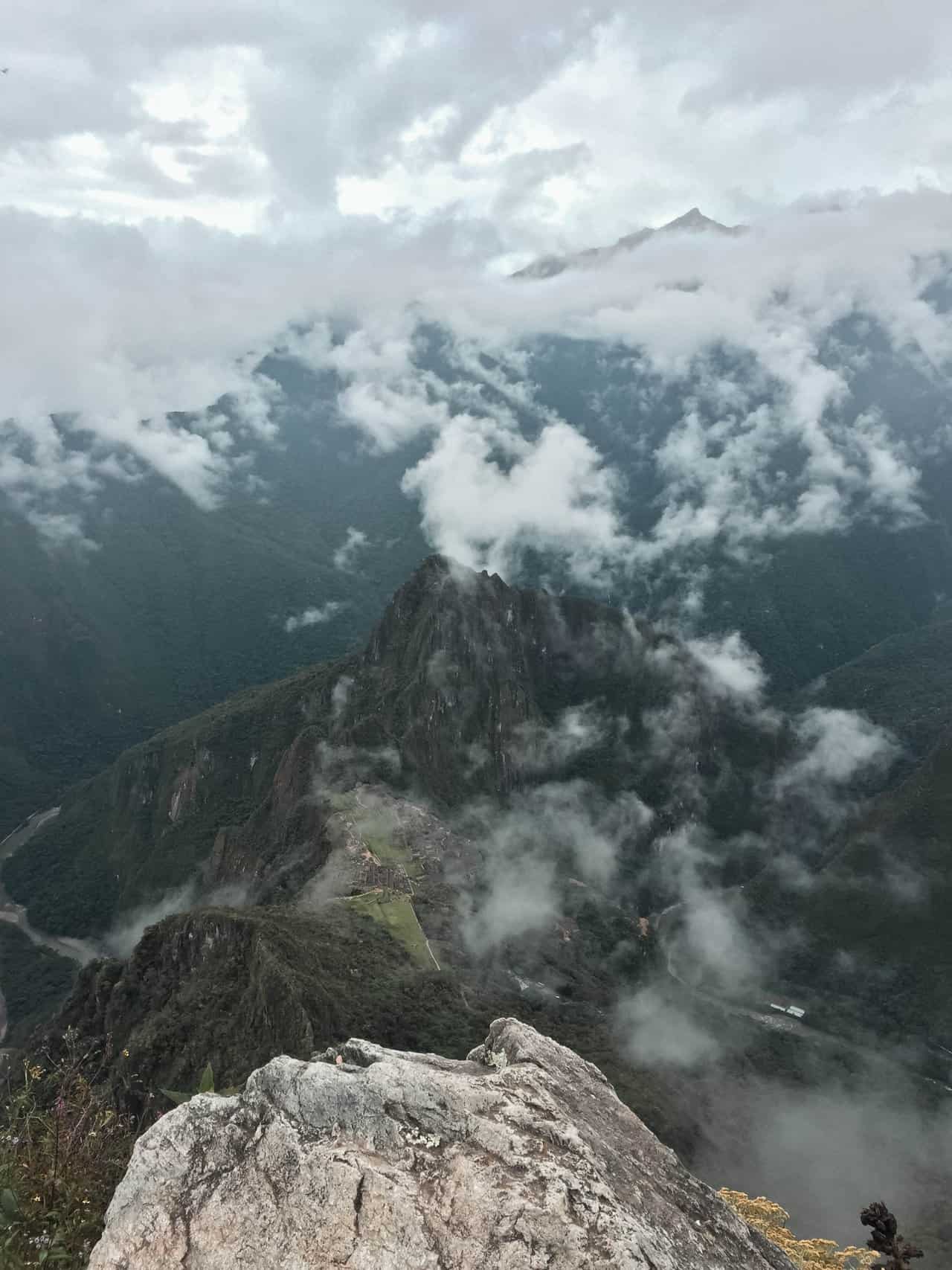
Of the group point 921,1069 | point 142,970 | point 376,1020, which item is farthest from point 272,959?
point 921,1069

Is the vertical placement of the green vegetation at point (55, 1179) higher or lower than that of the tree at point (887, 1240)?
higher

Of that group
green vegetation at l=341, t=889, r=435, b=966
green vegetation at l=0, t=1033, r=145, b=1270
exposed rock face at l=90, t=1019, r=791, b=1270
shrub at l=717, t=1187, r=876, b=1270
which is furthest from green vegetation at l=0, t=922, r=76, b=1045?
exposed rock face at l=90, t=1019, r=791, b=1270

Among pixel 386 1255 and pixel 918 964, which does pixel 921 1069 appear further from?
pixel 386 1255

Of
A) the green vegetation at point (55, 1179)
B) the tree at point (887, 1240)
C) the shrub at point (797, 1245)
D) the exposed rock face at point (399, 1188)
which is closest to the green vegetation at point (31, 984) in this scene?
the shrub at point (797, 1245)

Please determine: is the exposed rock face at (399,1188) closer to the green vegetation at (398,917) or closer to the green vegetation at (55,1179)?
the green vegetation at (55,1179)

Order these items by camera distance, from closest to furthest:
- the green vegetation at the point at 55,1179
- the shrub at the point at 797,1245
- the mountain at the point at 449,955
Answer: the green vegetation at the point at 55,1179
the shrub at the point at 797,1245
the mountain at the point at 449,955
